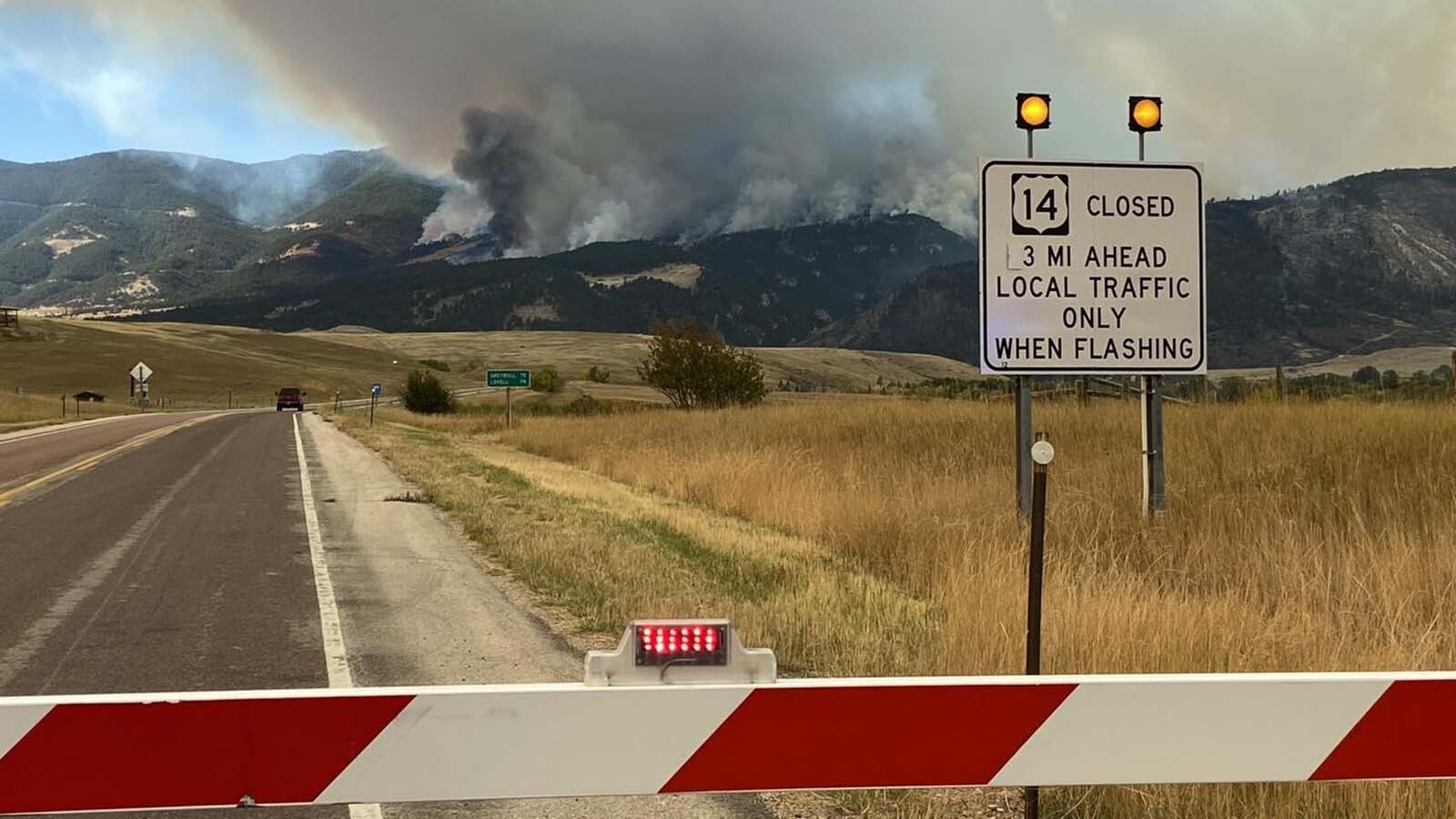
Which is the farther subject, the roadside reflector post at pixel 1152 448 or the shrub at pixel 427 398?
the shrub at pixel 427 398

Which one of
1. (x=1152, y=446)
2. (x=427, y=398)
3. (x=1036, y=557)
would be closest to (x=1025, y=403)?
(x=1152, y=446)

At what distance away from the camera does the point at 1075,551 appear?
852cm

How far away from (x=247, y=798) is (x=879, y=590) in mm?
6080

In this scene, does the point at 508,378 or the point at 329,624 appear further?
the point at 508,378

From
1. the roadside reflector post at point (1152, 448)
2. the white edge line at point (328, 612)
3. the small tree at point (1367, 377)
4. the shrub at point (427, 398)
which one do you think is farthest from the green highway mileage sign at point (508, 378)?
the roadside reflector post at point (1152, 448)

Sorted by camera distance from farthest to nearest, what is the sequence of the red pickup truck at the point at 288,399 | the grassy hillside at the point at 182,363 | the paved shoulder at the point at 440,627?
1. the grassy hillside at the point at 182,363
2. the red pickup truck at the point at 288,399
3. the paved shoulder at the point at 440,627

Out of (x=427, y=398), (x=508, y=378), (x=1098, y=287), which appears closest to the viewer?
(x=1098, y=287)

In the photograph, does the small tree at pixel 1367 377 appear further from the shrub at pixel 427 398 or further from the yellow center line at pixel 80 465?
the shrub at pixel 427 398

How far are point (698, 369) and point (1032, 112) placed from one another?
3795 centimetres

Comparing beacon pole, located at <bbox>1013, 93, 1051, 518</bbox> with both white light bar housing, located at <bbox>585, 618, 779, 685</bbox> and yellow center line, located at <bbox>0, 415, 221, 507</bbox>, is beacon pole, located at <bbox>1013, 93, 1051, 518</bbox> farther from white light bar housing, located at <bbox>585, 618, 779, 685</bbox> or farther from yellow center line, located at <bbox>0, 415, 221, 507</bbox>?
yellow center line, located at <bbox>0, 415, 221, 507</bbox>

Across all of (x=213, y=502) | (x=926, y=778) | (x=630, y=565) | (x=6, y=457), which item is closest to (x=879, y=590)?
(x=630, y=565)

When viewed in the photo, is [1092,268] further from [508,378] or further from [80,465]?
[508,378]

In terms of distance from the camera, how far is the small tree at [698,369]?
1827 inches

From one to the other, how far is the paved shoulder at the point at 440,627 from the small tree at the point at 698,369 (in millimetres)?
32558
